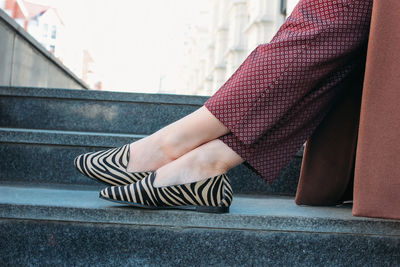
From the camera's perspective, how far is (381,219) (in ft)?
3.57

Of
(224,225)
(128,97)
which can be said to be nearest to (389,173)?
(224,225)

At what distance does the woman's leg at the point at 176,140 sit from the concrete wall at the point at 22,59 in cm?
197

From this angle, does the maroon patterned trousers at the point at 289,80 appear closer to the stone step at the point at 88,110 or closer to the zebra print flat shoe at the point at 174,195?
the zebra print flat shoe at the point at 174,195

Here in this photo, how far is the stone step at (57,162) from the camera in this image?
1650 millimetres

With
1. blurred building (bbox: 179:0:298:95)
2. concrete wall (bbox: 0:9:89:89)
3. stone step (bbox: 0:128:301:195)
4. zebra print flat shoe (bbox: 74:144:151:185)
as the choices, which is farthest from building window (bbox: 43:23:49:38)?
zebra print flat shoe (bbox: 74:144:151:185)

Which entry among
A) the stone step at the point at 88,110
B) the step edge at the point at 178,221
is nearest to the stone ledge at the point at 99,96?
the stone step at the point at 88,110

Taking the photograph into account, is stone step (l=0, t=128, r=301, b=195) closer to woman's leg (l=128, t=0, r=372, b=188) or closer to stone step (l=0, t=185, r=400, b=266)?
woman's leg (l=128, t=0, r=372, b=188)

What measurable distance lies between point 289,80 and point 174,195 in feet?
A: 1.39

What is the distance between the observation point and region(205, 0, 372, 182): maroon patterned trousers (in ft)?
3.59

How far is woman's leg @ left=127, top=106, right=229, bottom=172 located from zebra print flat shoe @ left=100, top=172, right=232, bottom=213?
0.35ft

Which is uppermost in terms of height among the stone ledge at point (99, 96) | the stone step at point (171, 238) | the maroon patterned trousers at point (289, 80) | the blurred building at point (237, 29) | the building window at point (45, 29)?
the blurred building at point (237, 29)

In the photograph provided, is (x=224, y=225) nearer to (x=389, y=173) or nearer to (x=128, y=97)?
(x=389, y=173)

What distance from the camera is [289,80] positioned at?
3.59 feet

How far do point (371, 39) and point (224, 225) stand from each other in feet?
1.98
